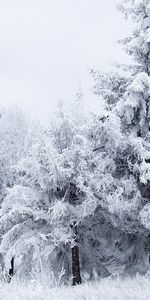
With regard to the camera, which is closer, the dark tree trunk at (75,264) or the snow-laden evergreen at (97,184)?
the snow-laden evergreen at (97,184)

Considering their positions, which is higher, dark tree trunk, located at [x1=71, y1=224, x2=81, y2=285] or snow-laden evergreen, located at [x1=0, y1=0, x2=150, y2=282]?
snow-laden evergreen, located at [x1=0, y1=0, x2=150, y2=282]

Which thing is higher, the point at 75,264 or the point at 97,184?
the point at 97,184

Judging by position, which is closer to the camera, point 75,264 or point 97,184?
point 97,184

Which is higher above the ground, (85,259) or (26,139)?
(26,139)

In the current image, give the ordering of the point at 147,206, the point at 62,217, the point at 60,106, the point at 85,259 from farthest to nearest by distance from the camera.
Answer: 1. the point at 85,259
2. the point at 60,106
3. the point at 62,217
4. the point at 147,206

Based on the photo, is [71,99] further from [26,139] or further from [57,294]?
[57,294]

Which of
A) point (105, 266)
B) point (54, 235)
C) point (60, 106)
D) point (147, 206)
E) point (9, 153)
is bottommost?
point (105, 266)

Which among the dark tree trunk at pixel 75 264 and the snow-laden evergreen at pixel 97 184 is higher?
the snow-laden evergreen at pixel 97 184

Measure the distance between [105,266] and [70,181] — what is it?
5023 mm

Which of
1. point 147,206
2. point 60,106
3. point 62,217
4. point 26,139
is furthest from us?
point 26,139

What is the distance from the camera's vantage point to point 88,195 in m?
15.0

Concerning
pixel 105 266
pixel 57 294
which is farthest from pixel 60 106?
pixel 57 294

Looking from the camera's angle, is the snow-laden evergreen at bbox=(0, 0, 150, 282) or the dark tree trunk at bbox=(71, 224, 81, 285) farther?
the dark tree trunk at bbox=(71, 224, 81, 285)

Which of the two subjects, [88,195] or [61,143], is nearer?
[88,195]
